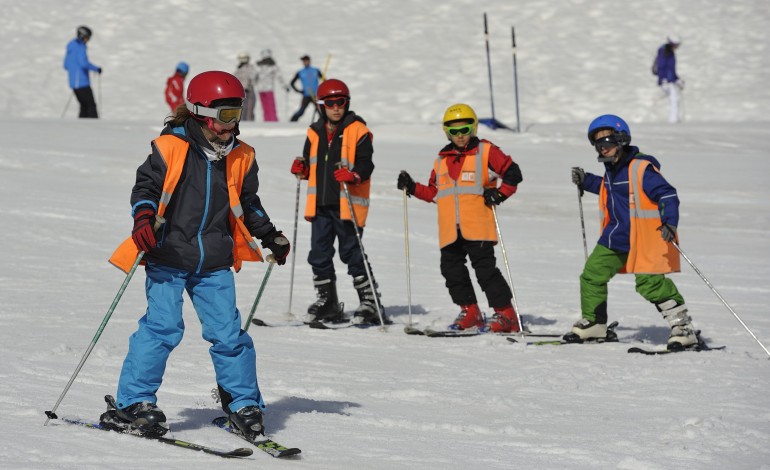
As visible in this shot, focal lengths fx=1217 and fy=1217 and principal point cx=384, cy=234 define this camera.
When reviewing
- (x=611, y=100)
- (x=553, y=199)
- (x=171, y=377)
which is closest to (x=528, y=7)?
(x=611, y=100)

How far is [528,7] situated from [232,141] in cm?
2778

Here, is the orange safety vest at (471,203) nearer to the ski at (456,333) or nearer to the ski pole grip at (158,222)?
the ski at (456,333)

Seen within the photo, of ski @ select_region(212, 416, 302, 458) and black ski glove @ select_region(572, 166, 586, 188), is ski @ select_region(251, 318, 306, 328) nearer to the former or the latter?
black ski glove @ select_region(572, 166, 586, 188)

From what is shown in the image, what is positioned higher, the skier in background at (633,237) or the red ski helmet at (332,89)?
the red ski helmet at (332,89)

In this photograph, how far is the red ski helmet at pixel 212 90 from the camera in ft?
16.3

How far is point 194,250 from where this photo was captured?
5039 mm

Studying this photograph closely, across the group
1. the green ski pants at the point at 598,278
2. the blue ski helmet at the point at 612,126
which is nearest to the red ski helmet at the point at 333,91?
the blue ski helmet at the point at 612,126

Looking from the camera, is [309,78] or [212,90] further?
[309,78]

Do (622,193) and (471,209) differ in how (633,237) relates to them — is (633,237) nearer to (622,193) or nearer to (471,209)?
(622,193)

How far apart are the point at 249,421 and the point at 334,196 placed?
4.32 m

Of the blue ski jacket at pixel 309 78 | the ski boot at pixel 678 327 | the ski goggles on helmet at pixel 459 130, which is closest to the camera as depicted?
the ski boot at pixel 678 327

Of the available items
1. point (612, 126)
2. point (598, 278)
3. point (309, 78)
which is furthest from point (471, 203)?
point (309, 78)

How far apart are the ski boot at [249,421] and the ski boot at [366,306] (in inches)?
158

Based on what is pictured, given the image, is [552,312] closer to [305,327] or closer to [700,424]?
[305,327]
